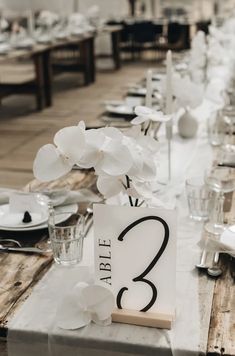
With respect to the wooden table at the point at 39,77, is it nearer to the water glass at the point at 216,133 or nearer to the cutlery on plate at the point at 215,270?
the water glass at the point at 216,133

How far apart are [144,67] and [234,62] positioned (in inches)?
226

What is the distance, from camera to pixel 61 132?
101 cm

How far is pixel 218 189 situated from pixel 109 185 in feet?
2.21

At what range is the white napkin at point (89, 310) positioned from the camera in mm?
1030

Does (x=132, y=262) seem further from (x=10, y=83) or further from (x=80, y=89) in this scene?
(x=80, y=89)

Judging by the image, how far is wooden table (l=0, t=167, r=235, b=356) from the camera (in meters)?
0.99

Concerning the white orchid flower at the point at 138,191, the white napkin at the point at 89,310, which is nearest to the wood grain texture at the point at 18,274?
the white napkin at the point at 89,310

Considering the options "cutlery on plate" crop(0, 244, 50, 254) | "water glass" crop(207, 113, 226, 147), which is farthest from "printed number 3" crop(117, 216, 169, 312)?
"water glass" crop(207, 113, 226, 147)

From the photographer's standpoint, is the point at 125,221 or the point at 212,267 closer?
the point at 125,221

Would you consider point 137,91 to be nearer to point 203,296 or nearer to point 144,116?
point 144,116

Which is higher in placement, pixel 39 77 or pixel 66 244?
pixel 66 244

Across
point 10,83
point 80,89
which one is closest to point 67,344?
point 10,83

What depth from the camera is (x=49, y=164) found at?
1037 millimetres

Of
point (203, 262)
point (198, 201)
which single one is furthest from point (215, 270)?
point (198, 201)
